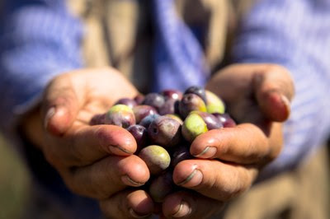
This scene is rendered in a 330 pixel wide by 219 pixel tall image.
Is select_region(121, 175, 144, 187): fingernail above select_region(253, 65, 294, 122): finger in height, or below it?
below

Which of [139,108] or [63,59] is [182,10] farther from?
[139,108]

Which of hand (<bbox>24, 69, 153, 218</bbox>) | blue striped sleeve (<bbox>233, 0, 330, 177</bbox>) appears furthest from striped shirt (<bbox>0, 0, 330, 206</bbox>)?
hand (<bbox>24, 69, 153, 218</bbox>)

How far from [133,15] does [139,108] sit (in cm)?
48

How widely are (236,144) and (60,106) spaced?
1.01 feet

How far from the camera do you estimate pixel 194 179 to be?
Answer: 2.74ft

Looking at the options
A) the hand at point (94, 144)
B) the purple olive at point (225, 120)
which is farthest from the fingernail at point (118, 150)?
the purple olive at point (225, 120)

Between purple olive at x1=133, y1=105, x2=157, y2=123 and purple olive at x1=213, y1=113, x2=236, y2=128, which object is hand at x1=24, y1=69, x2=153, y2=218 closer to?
purple olive at x1=133, y1=105, x2=157, y2=123

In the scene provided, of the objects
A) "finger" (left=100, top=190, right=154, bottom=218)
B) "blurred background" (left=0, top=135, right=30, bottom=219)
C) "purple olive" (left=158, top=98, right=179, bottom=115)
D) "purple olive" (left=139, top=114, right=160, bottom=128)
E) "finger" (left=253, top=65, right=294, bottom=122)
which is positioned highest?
"finger" (left=253, top=65, right=294, bottom=122)

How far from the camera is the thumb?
38.8 inches

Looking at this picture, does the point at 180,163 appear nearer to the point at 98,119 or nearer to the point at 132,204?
the point at 132,204

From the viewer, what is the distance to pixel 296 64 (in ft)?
4.57

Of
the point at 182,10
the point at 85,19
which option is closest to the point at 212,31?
the point at 182,10

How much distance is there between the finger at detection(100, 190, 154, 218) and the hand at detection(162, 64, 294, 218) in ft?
0.09

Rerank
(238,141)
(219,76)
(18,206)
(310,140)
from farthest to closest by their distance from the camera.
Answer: (18,206), (310,140), (219,76), (238,141)
